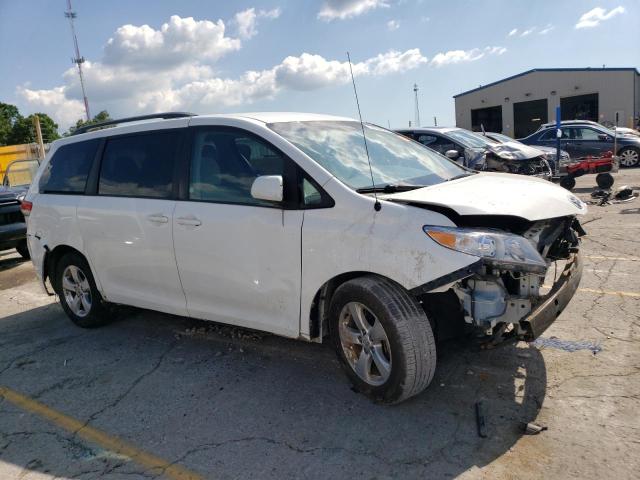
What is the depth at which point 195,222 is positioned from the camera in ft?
13.3

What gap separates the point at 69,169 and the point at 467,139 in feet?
29.6

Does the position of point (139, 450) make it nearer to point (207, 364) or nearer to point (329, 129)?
point (207, 364)

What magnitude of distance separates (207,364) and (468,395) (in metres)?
2.03

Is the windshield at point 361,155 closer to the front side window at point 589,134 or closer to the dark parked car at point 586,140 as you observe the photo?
the dark parked car at point 586,140

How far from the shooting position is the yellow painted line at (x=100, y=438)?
9.70 ft

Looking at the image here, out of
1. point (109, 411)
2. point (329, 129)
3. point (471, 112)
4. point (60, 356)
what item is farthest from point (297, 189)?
point (471, 112)

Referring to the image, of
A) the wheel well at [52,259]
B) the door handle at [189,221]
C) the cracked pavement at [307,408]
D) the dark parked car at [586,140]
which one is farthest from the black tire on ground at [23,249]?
the dark parked car at [586,140]

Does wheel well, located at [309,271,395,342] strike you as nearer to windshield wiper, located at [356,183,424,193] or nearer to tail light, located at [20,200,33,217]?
windshield wiper, located at [356,183,424,193]

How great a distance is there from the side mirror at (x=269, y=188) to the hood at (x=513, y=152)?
8.97 m

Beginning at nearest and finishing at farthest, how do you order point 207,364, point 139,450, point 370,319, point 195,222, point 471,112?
point 139,450, point 370,319, point 195,222, point 207,364, point 471,112

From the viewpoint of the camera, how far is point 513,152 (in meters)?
11.6

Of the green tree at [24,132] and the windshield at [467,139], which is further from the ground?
the green tree at [24,132]

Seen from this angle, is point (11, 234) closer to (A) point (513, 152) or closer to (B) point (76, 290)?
(B) point (76, 290)

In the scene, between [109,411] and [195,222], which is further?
[195,222]
